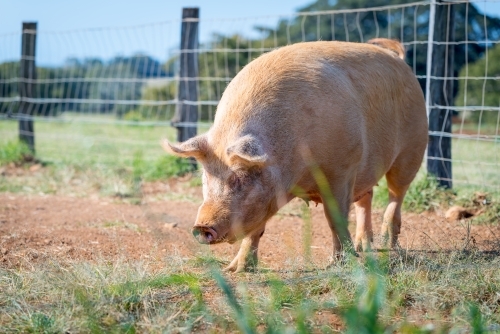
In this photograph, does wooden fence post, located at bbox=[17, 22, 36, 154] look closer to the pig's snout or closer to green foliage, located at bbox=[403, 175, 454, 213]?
green foliage, located at bbox=[403, 175, 454, 213]

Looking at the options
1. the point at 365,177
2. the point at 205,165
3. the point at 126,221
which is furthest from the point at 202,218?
the point at 126,221

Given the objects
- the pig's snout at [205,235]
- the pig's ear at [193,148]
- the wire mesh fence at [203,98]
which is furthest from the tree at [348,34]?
the pig's snout at [205,235]

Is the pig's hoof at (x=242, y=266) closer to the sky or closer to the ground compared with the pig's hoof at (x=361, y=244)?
closer to the sky

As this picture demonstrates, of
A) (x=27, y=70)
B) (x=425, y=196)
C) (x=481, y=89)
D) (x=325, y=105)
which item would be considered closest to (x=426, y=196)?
(x=425, y=196)

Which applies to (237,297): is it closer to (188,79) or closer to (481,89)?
(188,79)

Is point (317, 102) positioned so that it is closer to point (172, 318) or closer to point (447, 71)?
point (172, 318)

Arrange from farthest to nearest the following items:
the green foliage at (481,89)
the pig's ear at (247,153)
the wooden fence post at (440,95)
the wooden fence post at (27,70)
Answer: the green foliage at (481,89), the wooden fence post at (27,70), the wooden fence post at (440,95), the pig's ear at (247,153)

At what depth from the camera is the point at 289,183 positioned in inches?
150

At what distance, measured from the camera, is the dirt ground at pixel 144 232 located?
4312mm

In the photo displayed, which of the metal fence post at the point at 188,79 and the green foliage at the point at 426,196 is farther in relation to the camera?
the metal fence post at the point at 188,79

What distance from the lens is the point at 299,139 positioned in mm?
3861

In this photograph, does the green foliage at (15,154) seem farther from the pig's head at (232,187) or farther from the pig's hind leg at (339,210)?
the pig's hind leg at (339,210)

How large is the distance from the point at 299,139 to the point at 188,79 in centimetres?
446

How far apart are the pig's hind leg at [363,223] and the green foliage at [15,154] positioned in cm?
551
